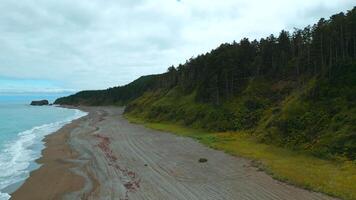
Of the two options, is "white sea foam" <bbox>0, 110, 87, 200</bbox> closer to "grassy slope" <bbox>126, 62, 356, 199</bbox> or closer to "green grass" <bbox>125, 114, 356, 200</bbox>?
"green grass" <bbox>125, 114, 356, 200</bbox>

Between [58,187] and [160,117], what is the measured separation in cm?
5578

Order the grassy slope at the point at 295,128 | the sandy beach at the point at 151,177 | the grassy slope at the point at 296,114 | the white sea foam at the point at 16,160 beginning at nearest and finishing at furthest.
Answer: the sandy beach at the point at 151,177, the grassy slope at the point at 295,128, the white sea foam at the point at 16,160, the grassy slope at the point at 296,114

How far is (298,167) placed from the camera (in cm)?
3058

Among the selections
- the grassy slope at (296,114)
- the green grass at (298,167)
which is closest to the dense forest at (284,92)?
the grassy slope at (296,114)

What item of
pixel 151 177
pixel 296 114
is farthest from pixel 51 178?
pixel 296 114

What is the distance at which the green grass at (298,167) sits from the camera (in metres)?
24.6

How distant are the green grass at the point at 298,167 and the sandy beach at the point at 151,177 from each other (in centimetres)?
99

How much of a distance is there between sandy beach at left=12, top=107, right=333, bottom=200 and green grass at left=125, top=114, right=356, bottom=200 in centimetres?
99

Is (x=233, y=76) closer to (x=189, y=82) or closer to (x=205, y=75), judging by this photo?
(x=205, y=75)

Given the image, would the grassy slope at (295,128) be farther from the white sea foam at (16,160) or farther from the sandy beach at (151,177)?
the white sea foam at (16,160)

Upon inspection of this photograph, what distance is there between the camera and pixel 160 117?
8450 cm

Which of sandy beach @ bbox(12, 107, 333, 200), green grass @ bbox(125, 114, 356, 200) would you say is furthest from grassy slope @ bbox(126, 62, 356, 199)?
sandy beach @ bbox(12, 107, 333, 200)

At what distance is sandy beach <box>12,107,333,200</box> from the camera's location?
2489 centimetres

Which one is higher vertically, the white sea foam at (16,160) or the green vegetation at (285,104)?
the green vegetation at (285,104)
